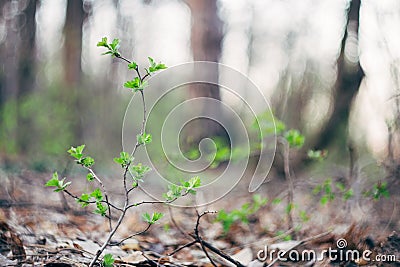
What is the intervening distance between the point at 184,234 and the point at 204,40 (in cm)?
191

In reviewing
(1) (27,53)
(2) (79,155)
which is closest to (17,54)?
(1) (27,53)

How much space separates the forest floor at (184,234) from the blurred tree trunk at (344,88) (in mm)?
522

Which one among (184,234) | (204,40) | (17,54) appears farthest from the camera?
(17,54)

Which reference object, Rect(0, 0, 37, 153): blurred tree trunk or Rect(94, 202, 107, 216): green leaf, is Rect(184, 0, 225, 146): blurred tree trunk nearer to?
Rect(94, 202, 107, 216): green leaf

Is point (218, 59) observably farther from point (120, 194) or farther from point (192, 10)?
point (120, 194)

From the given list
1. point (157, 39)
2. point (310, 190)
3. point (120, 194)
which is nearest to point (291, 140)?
point (310, 190)

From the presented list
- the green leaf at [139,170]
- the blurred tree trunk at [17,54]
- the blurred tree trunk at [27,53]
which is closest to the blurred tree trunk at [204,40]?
the green leaf at [139,170]

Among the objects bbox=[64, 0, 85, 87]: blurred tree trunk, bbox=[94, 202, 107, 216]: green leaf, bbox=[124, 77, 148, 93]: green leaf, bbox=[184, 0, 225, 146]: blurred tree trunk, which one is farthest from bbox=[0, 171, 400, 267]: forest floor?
bbox=[64, 0, 85, 87]: blurred tree trunk

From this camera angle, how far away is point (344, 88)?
2760 millimetres

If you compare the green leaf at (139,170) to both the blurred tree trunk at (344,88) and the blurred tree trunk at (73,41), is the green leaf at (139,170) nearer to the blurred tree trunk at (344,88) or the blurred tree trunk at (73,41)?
the blurred tree trunk at (344,88)

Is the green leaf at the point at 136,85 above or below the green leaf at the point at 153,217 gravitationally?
above

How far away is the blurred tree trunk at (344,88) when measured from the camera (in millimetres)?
Result: 2676

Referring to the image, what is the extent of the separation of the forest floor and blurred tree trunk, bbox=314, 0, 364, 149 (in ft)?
1.71

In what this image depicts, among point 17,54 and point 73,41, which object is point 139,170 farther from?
point 73,41
